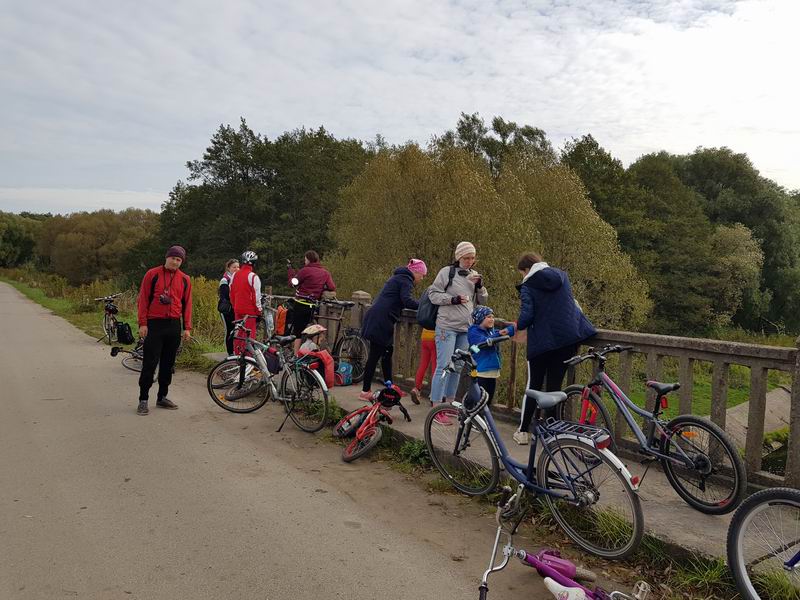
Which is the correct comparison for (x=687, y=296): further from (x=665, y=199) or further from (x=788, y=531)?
(x=788, y=531)

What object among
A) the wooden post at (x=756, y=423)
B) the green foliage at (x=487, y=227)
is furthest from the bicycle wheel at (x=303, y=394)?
the green foliage at (x=487, y=227)

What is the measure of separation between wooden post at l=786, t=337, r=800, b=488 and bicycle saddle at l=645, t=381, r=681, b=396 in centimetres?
71

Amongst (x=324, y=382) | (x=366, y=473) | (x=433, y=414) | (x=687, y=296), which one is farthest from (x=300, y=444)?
(x=687, y=296)

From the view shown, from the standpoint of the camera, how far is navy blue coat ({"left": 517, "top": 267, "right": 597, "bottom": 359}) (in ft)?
16.5

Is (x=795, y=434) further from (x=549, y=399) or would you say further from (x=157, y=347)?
(x=157, y=347)

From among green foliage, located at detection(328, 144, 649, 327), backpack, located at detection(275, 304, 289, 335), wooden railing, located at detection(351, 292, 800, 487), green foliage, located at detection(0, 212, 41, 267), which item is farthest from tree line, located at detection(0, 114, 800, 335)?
green foliage, located at detection(0, 212, 41, 267)

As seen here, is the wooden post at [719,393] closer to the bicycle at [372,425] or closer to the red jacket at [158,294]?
the bicycle at [372,425]

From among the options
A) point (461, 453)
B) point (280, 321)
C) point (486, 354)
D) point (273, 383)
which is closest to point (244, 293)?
point (280, 321)

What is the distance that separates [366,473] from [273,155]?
1857 inches

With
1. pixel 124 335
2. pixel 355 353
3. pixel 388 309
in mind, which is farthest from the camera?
pixel 124 335

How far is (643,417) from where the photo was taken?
14.5 feet

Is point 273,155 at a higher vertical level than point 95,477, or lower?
higher

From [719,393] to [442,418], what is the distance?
7.06 feet

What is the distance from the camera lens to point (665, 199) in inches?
1759
